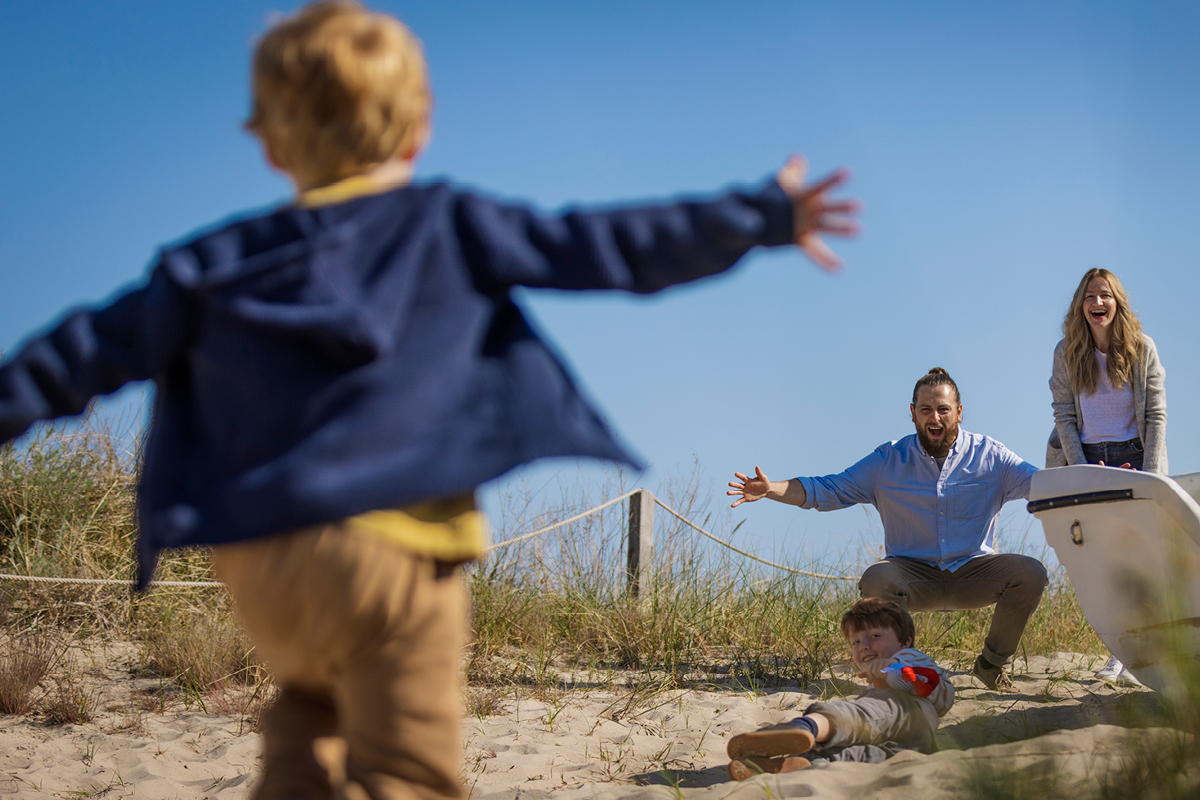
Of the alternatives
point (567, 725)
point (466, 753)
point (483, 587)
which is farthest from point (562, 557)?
point (466, 753)

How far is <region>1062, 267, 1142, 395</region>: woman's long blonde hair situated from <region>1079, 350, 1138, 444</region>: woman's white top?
25 millimetres

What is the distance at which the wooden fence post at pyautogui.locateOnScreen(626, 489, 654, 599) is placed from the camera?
19.7 ft

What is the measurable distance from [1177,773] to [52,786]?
339 centimetres

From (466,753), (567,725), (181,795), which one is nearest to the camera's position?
(181,795)

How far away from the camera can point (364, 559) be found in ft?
4.39

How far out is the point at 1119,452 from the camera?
473 centimetres

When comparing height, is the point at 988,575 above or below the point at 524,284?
below

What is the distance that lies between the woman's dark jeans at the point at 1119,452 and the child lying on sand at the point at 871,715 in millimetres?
1938

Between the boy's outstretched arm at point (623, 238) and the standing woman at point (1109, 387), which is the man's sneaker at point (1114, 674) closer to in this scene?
the standing woman at point (1109, 387)

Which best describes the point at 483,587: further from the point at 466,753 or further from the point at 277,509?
the point at 277,509

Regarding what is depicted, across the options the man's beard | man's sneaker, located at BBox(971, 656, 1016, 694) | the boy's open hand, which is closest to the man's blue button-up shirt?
the man's beard

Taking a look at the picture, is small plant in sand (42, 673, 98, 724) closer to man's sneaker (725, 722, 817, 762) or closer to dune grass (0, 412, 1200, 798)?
dune grass (0, 412, 1200, 798)

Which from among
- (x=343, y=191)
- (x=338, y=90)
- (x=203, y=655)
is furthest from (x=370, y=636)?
(x=203, y=655)

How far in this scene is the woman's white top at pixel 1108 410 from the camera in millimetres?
4684
